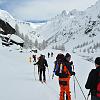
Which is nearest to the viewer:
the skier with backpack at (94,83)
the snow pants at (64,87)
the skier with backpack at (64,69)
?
the skier with backpack at (94,83)

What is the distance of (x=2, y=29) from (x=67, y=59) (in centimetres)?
8244

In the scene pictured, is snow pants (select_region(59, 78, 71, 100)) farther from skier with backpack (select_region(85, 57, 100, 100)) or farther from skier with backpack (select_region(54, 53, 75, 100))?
skier with backpack (select_region(85, 57, 100, 100))

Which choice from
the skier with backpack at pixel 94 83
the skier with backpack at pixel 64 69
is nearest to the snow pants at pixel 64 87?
the skier with backpack at pixel 64 69

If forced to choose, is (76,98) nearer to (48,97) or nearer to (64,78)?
(48,97)

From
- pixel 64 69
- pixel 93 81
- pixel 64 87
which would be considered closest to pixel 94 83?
pixel 93 81

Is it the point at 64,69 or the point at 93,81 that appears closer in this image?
the point at 93,81

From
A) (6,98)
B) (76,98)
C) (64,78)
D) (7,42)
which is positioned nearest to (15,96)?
(6,98)

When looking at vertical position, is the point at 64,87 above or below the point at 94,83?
below

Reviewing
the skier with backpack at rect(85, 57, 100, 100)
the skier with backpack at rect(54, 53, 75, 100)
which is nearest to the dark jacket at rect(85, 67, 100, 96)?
the skier with backpack at rect(85, 57, 100, 100)

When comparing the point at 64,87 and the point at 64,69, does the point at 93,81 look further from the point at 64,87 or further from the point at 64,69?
the point at 64,87

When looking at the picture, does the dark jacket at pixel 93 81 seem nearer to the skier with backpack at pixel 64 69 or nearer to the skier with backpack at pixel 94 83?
the skier with backpack at pixel 94 83

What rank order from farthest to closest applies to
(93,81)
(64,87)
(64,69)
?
1. (64,87)
2. (64,69)
3. (93,81)

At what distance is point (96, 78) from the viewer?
763cm

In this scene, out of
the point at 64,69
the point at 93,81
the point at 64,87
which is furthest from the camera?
the point at 64,87
